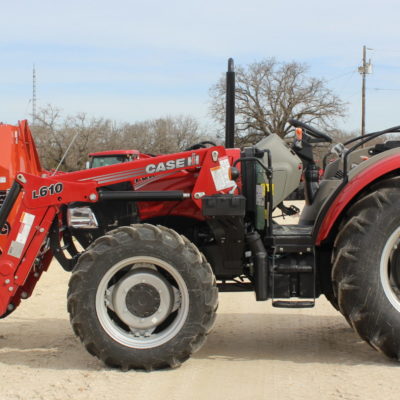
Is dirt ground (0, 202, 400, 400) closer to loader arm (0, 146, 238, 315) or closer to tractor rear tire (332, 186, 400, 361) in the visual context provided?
tractor rear tire (332, 186, 400, 361)

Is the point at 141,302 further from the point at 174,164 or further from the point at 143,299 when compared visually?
the point at 174,164

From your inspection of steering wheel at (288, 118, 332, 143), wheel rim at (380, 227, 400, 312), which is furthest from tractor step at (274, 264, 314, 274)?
steering wheel at (288, 118, 332, 143)

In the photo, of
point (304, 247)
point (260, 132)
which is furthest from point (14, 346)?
point (260, 132)

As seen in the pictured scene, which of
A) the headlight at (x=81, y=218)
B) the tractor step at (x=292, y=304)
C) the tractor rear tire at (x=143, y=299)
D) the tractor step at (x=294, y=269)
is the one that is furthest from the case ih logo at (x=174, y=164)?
the tractor step at (x=292, y=304)

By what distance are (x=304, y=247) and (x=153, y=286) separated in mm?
1263

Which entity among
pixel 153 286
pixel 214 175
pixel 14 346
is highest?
pixel 214 175

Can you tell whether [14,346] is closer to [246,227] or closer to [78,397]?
[78,397]

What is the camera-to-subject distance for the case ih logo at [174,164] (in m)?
5.27

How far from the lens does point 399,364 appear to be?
4.88 metres

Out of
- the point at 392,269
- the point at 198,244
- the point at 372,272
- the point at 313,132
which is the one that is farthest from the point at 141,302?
the point at 313,132

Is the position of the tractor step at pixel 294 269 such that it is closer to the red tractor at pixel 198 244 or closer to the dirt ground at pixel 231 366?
the red tractor at pixel 198 244

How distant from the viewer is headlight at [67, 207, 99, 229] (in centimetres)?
554

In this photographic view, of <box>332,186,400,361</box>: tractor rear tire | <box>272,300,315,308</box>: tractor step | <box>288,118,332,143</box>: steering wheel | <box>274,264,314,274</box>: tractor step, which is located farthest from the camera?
<box>288,118,332,143</box>: steering wheel

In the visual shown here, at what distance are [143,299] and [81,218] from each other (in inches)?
41.3
